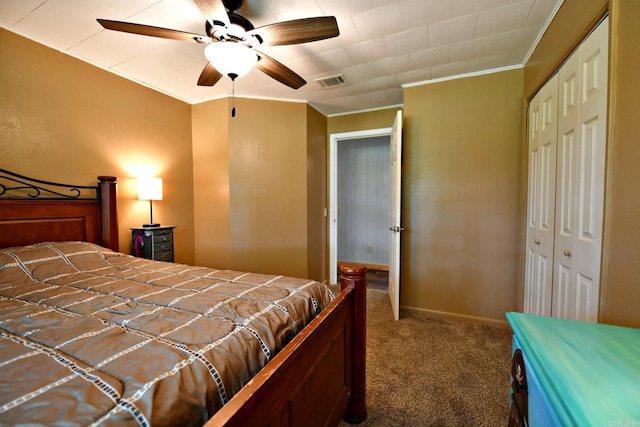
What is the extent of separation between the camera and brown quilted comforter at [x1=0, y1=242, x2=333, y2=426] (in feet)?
1.96

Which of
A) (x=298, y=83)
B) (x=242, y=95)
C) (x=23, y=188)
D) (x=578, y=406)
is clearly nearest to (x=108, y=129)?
(x=23, y=188)

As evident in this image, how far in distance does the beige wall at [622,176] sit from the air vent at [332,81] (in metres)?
1.98

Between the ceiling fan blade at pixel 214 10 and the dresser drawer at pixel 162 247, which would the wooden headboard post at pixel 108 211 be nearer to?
the dresser drawer at pixel 162 247

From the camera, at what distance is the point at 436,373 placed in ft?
6.14

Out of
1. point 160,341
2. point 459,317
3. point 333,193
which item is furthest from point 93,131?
point 459,317

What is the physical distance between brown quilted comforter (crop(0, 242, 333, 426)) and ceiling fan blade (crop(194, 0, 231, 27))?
1.47m

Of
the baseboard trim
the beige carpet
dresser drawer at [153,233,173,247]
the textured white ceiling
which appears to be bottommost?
the beige carpet

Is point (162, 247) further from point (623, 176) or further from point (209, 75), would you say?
point (623, 176)

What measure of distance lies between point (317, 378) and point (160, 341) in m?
0.61

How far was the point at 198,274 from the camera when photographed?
5.59ft

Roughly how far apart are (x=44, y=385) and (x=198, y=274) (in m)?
1.08

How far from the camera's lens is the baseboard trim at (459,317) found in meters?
2.55

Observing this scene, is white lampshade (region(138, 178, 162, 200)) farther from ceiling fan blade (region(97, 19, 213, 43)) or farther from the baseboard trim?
the baseboard trim

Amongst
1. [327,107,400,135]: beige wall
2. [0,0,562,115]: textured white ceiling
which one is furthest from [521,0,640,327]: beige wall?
[327,107,400,135]: beige wall
